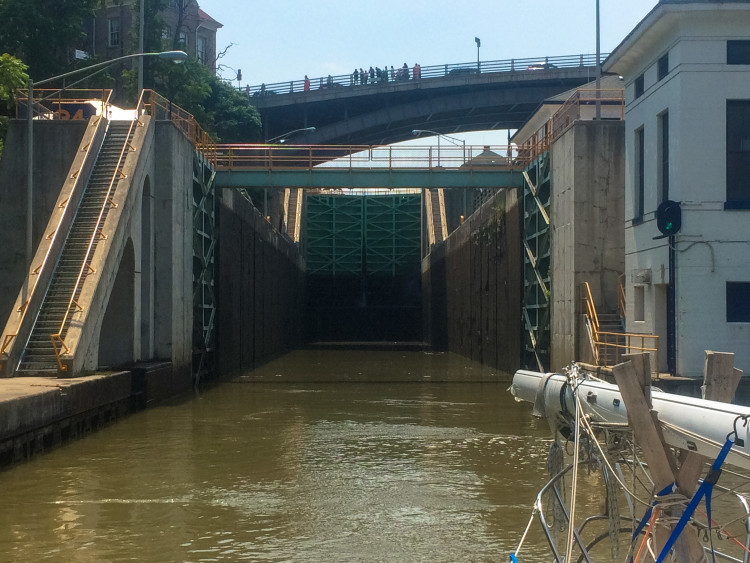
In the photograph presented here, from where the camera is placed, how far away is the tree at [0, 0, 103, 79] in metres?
46.9

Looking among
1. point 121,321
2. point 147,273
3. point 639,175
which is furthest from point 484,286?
point 121,321

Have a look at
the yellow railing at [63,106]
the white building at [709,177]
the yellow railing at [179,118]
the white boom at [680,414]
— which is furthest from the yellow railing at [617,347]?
the white boom at [680,414]

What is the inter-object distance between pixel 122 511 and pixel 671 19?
45.6 ft

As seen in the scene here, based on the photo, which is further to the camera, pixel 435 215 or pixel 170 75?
pixel 435 215

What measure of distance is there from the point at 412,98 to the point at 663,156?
45.7 meters

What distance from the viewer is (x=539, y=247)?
1100 inches

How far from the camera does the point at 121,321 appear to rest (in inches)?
870

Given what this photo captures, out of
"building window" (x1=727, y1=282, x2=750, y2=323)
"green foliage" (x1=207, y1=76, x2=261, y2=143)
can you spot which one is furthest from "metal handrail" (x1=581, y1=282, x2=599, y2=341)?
"green foliage" (x1=207, y1=76, x2=261, y2=143)

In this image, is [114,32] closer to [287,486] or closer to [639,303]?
[639,303]

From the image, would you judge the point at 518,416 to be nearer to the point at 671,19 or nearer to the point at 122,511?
the point at 671,19

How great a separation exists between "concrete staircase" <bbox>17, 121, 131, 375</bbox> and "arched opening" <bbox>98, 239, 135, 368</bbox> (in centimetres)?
129

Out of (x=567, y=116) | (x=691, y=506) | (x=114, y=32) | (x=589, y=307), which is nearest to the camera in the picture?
(x=691, y=506)

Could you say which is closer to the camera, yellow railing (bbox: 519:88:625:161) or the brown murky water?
the brown murky water

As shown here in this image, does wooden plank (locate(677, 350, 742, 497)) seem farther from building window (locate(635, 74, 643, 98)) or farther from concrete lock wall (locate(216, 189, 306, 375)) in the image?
concrete lock wall (locate(216, 189, 306, 375))
